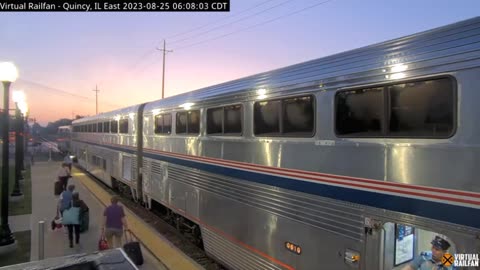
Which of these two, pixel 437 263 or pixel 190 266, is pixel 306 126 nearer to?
pixel 437 263

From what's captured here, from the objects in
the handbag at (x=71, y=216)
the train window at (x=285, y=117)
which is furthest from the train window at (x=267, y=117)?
the handbag at (x=71, y=216)

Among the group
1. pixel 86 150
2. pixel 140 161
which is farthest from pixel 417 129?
pixel 86 150

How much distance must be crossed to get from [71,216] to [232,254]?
437 cm

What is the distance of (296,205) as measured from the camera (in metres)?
4.64

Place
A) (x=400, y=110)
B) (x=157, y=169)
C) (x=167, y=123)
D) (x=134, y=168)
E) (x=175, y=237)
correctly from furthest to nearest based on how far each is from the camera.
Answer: (x=134, y=168)
(x=157, y=169)
(x=167, y=123)
(x=175, y=237)
(x=400, y=110)

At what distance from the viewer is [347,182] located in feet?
12.7

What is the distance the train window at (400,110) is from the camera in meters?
3.13

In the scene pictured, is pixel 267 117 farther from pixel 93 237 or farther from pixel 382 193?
pixel 93 237

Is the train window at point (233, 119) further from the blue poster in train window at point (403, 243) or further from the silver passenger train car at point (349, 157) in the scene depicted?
the blue poster in train window at point (403, 243)

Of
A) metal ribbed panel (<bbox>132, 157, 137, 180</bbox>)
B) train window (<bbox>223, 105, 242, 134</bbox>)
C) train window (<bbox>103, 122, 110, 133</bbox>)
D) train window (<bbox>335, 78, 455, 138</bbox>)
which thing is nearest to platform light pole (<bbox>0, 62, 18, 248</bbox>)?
metal ribbed panel (<bbox>132, 157, 137, 180</bbox>)

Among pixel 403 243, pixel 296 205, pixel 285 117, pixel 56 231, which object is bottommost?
pixel 56 231

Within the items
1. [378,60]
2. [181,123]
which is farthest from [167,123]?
[378,60]

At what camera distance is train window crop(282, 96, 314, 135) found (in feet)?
14.6

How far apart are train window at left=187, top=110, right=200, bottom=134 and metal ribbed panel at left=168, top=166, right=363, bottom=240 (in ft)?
3.50
